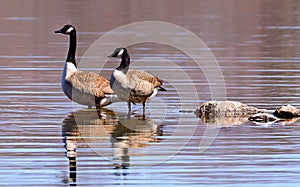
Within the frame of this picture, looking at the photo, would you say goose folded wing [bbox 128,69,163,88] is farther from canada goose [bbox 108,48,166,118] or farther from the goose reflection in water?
the goose reflection in water

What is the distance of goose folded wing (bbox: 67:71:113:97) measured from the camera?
15.5m

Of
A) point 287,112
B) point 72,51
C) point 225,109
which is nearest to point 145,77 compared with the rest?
point 225,109

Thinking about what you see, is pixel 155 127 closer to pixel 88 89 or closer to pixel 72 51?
pixel 88 89

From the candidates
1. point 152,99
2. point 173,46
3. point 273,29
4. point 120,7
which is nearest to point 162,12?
point 120,7

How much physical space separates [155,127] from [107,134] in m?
0.93

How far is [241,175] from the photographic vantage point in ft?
33.8

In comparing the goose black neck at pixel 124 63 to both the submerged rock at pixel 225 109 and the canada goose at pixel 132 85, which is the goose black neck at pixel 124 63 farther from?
the submerged rock at pixel 225 109

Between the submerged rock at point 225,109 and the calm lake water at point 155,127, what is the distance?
0.22 metres

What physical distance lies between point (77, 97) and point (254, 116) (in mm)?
3105

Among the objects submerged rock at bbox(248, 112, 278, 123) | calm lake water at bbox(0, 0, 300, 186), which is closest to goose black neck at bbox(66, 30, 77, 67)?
calm lake water at bbox(0, 0, 300, 186)

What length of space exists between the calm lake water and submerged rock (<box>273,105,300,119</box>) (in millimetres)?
220

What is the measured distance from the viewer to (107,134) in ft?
43.4

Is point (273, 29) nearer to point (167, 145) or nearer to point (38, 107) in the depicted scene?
point (38, 107)

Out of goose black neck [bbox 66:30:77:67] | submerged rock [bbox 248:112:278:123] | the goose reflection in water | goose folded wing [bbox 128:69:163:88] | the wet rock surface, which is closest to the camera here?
the goose reflection in water
